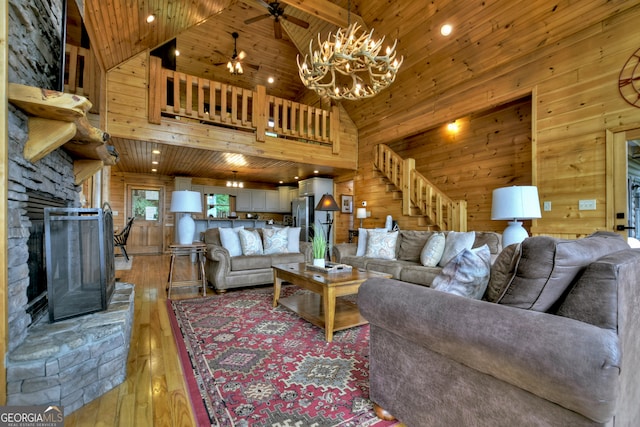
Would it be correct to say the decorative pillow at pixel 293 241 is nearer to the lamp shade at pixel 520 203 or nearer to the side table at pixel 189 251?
the side table at pixel 189 251

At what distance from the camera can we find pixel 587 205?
135 inches

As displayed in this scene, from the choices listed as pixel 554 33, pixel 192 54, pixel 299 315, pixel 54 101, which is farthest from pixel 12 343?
pixel 192 54

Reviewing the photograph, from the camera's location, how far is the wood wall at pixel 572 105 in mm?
3232

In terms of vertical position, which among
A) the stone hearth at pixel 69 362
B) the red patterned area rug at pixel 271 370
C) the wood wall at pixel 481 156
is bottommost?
the red patterned area rug at pixel 271 370

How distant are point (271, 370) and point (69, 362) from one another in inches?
40.3

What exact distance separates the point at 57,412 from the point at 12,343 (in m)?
0.38

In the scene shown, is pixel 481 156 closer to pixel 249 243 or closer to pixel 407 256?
pixel 407 256

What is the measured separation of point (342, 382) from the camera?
5.57 ft

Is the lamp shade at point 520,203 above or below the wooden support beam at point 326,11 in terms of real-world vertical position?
below

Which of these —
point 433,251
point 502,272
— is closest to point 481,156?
point 433,251

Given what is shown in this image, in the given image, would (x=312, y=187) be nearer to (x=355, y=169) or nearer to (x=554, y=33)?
(x=355, y=169)

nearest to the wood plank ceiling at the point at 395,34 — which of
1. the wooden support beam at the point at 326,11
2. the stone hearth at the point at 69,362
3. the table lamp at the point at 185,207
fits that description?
the wooden support beam at the point at 326,11

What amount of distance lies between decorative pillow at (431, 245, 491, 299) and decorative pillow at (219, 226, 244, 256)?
3212 millimetres

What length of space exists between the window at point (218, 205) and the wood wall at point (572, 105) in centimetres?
732
